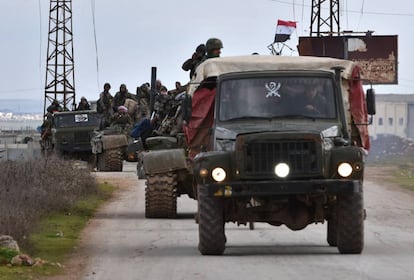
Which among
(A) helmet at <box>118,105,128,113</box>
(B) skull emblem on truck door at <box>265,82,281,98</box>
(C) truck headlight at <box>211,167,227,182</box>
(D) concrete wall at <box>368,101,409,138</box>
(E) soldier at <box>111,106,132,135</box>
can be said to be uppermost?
(B) skull emblem on truck door at <box>265,82,281,98</box>

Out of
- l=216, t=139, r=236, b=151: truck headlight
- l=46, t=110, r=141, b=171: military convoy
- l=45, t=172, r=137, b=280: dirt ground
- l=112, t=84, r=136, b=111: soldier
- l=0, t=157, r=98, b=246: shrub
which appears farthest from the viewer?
l=46, t=110, r=141, b=171: military convoy

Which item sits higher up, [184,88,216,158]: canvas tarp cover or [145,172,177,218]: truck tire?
[184,88,216,158]: canvas tarp cover

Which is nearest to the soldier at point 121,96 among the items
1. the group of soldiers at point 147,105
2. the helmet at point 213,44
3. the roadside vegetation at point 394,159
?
the group of soldiers at point 147,105

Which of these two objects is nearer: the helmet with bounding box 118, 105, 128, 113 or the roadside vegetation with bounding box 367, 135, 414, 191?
the helmet with bounding box 118, 105, 128, 113

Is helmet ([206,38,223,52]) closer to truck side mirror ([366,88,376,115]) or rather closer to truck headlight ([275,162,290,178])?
truck side mirror ([366,88,376,115])

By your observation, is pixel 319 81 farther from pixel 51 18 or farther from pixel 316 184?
pixel 51 18

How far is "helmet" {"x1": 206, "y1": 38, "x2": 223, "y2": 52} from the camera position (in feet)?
68.4

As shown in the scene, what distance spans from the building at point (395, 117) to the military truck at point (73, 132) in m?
67.1

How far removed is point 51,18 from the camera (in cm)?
9012

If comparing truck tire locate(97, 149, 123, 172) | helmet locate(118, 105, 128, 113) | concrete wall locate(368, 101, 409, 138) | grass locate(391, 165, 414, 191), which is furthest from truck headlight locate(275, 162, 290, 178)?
concrete wall locate(368, 101, 409, 138)

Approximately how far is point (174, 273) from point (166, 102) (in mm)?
10075

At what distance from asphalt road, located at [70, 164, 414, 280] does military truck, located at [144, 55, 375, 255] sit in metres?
0.50

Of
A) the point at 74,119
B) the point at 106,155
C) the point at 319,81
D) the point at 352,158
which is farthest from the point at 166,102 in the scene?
the point at 74,119

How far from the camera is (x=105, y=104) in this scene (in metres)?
40.5
